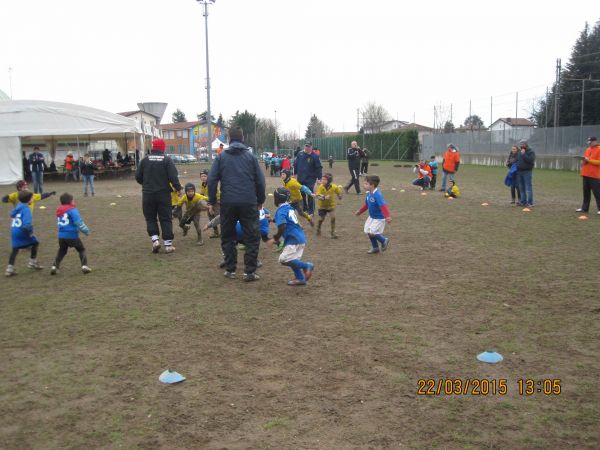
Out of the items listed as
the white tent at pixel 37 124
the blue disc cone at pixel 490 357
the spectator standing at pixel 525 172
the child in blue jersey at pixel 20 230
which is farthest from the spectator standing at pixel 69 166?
the blue disc cone at pixel 490 357

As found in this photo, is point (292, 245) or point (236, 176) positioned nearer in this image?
point (292, 245)

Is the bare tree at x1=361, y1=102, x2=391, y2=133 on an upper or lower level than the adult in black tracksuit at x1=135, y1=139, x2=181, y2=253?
upper

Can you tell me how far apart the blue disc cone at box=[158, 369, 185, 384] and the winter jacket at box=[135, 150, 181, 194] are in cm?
573

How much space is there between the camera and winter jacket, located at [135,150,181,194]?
966cm

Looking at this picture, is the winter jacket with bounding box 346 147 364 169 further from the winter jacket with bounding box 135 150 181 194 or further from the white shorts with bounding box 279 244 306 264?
the white shorts with bounding box 279 244 306 264

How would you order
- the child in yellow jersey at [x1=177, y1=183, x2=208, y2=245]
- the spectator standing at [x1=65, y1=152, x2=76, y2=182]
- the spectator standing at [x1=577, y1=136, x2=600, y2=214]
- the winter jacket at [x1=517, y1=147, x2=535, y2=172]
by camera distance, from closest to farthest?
the child in yellow jersey at [x1=177, y1=183, x2=208, y2=245], the spectator standing at [x1=577, y1=136, x2=600, y2=214], the winter jacket at [x1=517, y1=147, x2=535, y2=172], the spectator standing at [x1=65, y1=152, x2=76, y2=182]

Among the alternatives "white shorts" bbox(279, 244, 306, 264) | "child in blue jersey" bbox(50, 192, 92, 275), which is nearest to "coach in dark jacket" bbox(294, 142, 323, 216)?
"white shorts" bbox(279, 244, 306, 264)

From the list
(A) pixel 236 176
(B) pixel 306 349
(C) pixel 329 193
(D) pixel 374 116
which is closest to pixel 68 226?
(A) pixel 236 176

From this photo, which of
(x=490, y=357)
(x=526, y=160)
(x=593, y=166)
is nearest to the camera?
(x=490, y=357)

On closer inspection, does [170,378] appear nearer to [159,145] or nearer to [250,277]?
[250,277]

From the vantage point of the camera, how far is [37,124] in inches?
1124

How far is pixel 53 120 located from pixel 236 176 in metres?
25.3

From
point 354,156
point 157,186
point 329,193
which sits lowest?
point 329,193

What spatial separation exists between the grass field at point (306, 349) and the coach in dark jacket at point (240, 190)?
1.96 ft
